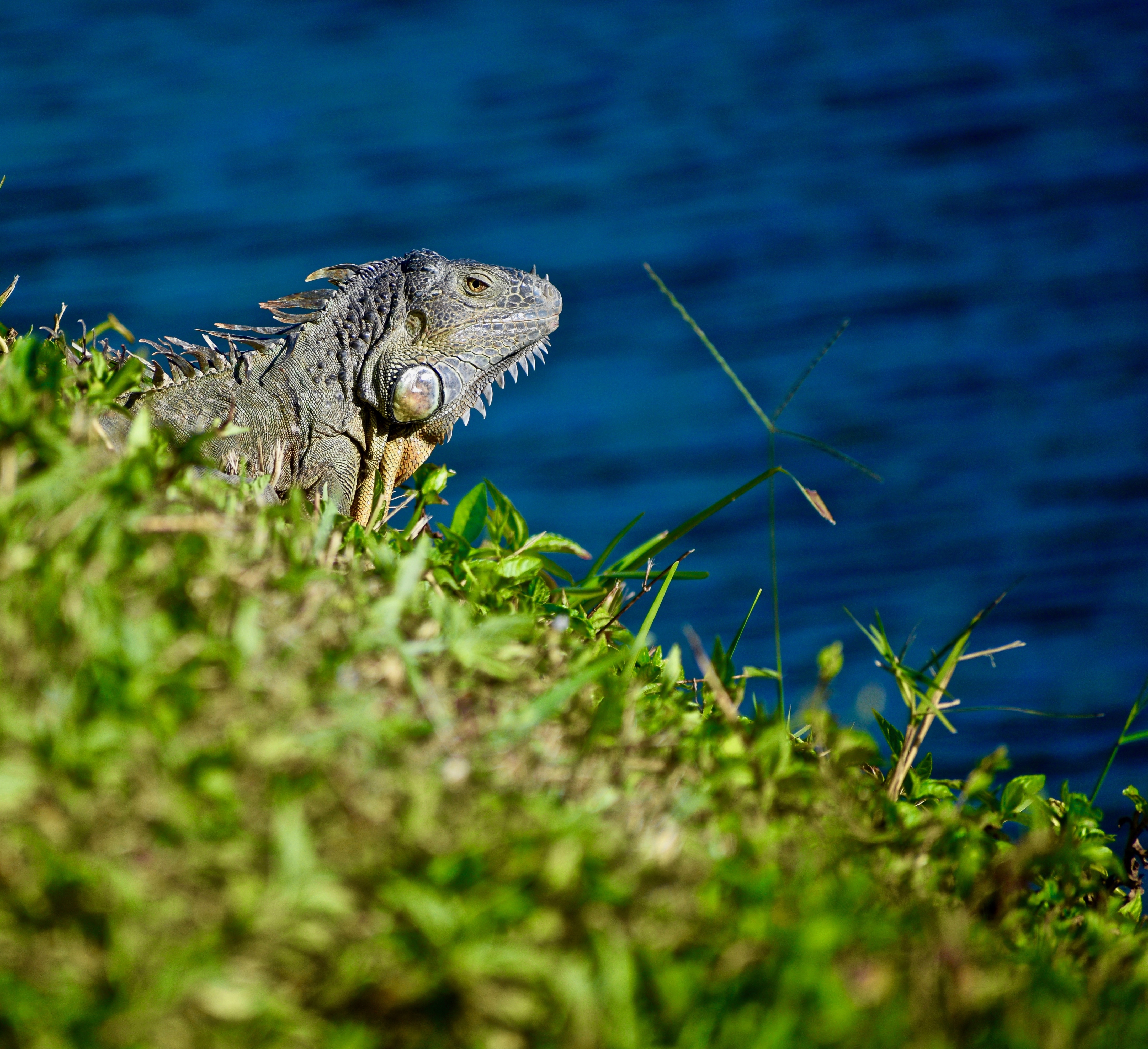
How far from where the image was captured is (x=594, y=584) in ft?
7.57

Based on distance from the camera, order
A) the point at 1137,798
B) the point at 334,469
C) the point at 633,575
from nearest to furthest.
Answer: the point at 1137,798 < the point at 633,575 < the point at 334,469

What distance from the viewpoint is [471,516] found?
7.43 feet

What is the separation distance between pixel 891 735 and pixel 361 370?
2.03m

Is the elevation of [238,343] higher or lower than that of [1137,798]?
higher

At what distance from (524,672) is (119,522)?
21.0 inches

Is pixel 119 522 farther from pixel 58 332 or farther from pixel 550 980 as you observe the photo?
pixel 58 332

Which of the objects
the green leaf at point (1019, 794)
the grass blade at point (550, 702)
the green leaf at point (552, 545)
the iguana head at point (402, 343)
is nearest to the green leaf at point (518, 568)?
the green leaf at point (552, 545)

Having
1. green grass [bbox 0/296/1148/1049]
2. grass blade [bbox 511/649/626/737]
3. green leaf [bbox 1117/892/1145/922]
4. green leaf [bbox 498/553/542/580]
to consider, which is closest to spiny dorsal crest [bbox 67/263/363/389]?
green leaf [bbox 498/553/542/580]

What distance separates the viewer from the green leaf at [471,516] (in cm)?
226

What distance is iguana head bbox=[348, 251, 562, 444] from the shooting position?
338 centimetres

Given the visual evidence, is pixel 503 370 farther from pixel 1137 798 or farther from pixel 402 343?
pixel 1137 798

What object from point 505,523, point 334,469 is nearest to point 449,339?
point 334,469

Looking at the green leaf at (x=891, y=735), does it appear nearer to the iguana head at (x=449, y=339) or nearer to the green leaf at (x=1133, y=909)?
the green leaf at (x=1133, y=909)

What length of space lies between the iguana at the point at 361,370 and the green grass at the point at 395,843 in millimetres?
1589
